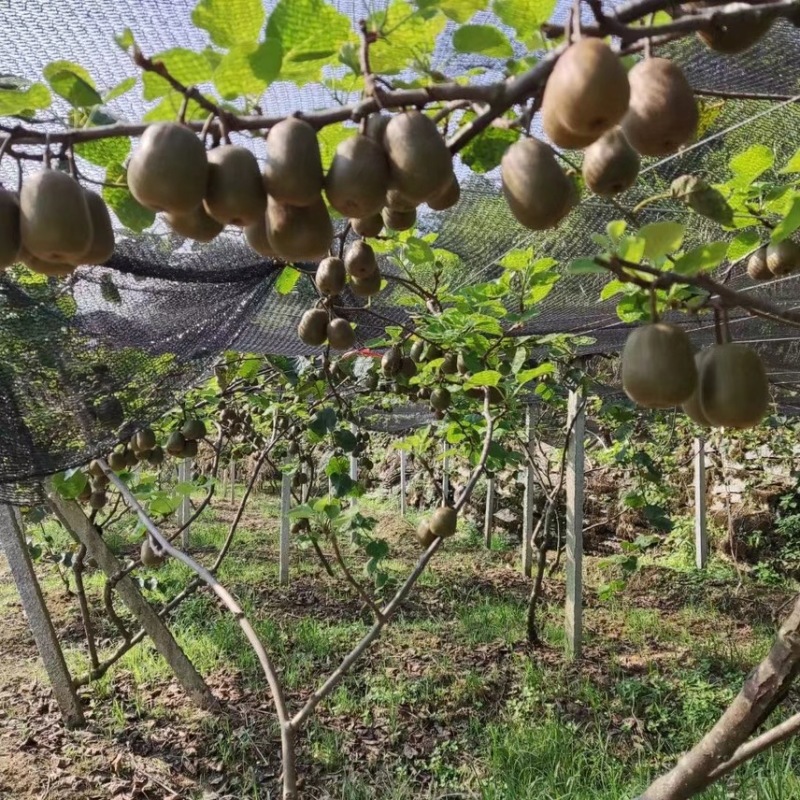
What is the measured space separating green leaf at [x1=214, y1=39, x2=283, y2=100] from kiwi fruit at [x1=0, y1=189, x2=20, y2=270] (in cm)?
25

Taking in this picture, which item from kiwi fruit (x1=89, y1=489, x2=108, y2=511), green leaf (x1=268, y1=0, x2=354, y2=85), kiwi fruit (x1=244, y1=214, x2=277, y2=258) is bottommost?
kiwi fruit (x1=89, y1=489, x2=108, y2=511)

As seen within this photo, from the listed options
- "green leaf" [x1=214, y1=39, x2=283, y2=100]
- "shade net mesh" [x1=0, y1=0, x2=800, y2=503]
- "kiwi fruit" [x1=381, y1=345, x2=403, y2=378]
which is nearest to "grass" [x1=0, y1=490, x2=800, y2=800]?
"shade net mesh" [x1=0, y1=0, x2=800, y2=503]

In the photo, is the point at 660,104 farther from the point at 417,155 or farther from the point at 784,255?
the point at 784,255

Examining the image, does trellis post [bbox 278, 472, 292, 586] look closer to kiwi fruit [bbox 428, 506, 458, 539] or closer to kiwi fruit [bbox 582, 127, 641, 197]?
kiwi fruit [bbox 428, 506, 458, 539]

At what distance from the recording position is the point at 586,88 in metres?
0.58

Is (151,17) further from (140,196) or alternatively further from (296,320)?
(296,320)

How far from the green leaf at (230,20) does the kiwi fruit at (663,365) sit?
1.72 ft

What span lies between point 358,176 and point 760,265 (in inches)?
44.8

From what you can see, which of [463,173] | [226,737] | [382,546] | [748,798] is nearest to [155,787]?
[226,737]

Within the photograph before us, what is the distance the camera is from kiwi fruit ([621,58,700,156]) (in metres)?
0.65

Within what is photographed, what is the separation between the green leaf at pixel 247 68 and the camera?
70 cm

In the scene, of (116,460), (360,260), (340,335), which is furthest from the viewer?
(116,460)

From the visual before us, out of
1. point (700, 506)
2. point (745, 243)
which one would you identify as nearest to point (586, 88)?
point (745, 243)

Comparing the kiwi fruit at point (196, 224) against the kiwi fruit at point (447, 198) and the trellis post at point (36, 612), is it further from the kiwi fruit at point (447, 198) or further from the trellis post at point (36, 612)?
the trellis post at point (36, 612)
